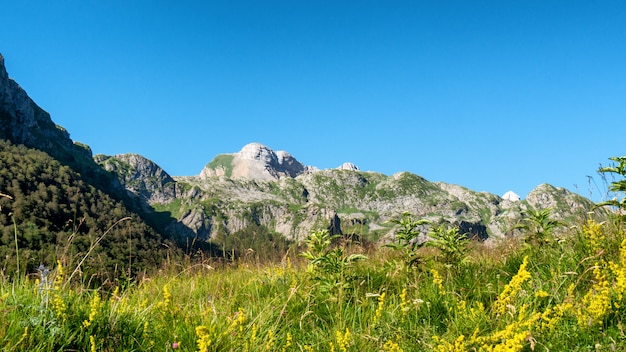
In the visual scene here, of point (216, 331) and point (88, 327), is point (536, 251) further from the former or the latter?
point (88, 327)

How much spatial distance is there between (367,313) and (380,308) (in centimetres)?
49

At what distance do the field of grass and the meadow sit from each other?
19 mm

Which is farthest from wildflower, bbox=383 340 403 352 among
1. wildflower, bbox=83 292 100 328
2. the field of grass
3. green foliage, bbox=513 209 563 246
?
green foliage, bbox=513 209 563 246

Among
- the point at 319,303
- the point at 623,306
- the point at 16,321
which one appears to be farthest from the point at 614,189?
the point at 16,321

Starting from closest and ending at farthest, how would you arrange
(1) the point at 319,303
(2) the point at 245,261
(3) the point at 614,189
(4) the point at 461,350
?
1. (4) the point at 461,350
2. (1) the point at 319,303
3. (3) the point at 614,189
4. (2) the point at 245,261

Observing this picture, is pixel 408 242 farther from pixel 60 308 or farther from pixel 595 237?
pixel 60 308

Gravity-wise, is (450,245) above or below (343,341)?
above

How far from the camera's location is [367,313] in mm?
5355

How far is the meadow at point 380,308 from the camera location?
13.4 ft

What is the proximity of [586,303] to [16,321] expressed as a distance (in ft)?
19.1

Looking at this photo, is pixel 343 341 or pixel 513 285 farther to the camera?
pixel 513 285

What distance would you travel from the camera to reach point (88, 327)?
4.16 meters

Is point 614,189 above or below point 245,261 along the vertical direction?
above

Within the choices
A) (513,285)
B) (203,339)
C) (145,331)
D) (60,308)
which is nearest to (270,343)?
(203,339)
